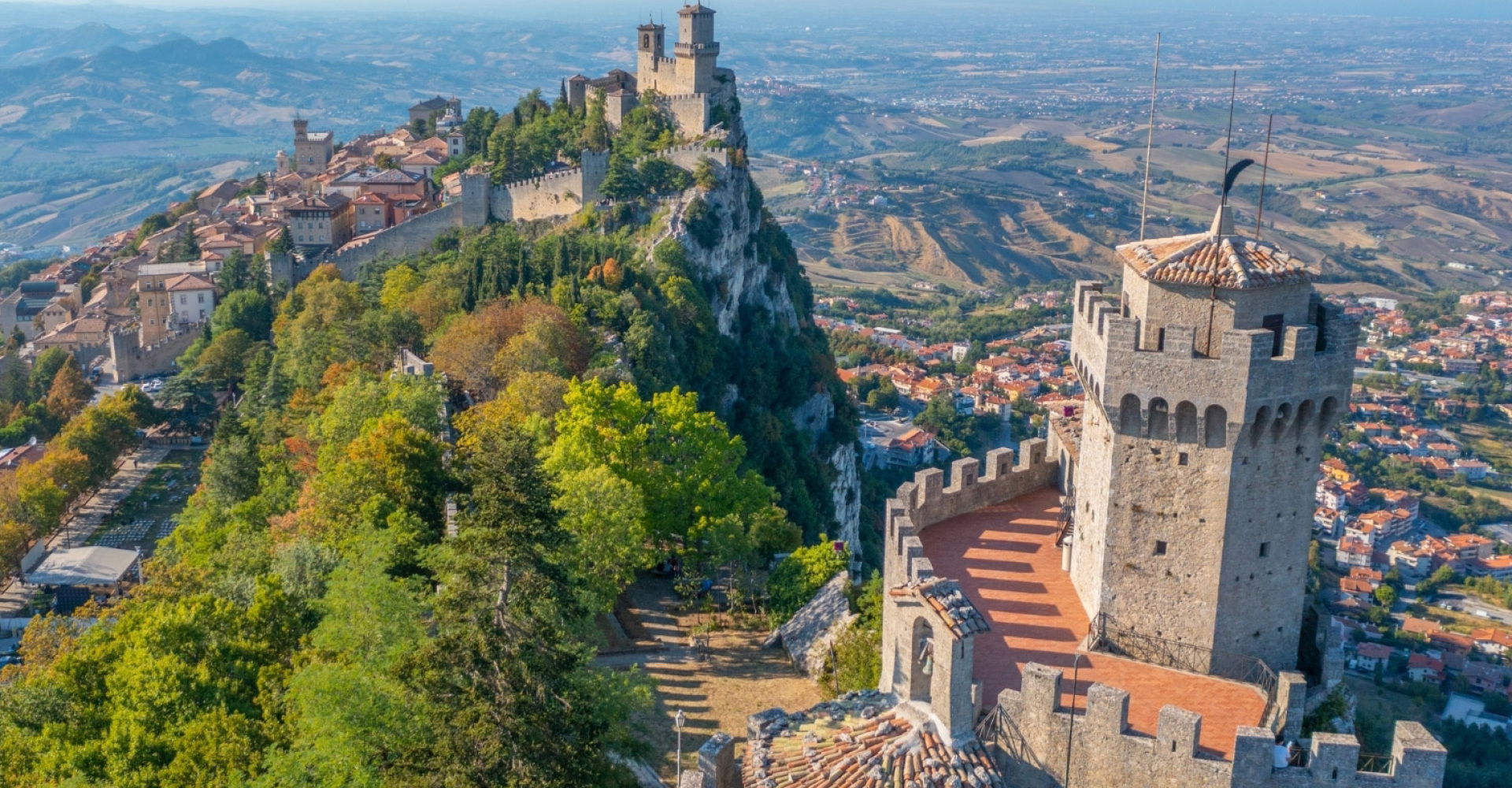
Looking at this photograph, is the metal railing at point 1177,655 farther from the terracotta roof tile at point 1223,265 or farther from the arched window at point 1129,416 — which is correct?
the terracotta roof tile at point 1223,265

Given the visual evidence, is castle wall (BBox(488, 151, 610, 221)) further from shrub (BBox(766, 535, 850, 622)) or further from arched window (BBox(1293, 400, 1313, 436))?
arched window (BBox(1293, 400, 1313, 436))

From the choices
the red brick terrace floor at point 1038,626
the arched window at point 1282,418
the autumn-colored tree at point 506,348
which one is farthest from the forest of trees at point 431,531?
the arched window at point 1282,418

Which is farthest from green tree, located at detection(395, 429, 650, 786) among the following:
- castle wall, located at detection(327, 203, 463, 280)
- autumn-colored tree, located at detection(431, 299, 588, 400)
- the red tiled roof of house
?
the red tiled roof of house

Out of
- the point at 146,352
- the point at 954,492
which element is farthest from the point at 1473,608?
the point at 146,352

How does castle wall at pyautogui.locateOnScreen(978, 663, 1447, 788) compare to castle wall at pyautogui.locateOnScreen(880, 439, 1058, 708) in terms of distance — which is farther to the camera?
castle wall at pyautogui.locateOnScreen(880, 439, 1058, 708)

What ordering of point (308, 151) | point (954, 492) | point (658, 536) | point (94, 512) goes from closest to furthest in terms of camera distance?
1. point (954, 492)
2. point (658, 536)
3. point (94, 512)
4. point (308, 151)

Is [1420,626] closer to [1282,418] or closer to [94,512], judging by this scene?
[1282,418]

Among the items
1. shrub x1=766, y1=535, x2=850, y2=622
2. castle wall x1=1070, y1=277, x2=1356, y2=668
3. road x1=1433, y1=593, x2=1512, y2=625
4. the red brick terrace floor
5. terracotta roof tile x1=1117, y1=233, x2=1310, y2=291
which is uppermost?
terracotta roof tile x1=1117, y1=233, x2=1310, y2=291
